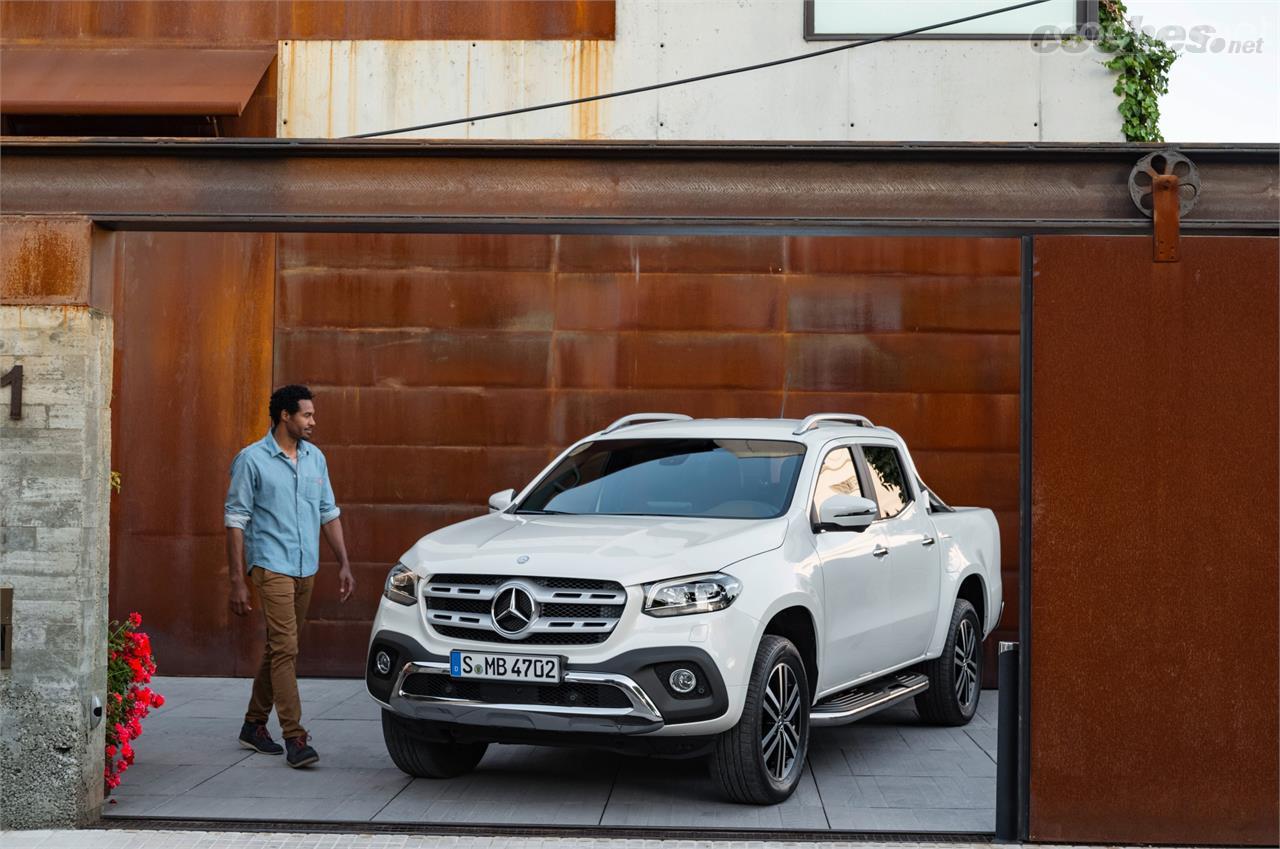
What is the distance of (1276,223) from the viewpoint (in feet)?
21.1

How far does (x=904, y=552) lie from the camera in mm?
8617

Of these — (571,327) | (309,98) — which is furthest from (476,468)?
(309,98)

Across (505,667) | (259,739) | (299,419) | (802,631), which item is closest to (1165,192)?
(802,631)

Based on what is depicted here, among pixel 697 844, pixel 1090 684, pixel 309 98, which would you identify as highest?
pixel 309 98

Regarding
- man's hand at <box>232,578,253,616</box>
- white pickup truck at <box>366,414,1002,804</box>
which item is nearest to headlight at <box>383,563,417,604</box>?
white pickup truck at <box>366,414,1002,804</box>

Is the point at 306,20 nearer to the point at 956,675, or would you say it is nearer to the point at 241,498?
the point at 241,498

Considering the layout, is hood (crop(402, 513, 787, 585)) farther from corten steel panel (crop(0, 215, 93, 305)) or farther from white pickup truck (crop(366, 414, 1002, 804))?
corten steel panel (crop(0, 215, 93, 305))

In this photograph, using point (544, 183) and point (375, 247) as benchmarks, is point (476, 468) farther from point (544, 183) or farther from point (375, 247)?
point (544, 183)

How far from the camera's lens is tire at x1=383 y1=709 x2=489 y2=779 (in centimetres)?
745

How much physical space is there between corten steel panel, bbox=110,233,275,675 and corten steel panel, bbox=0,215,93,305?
4.81 m

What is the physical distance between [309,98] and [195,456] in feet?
9.87

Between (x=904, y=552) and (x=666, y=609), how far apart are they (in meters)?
2.42

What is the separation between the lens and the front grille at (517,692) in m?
6.64

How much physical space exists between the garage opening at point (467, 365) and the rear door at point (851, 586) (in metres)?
3.22
